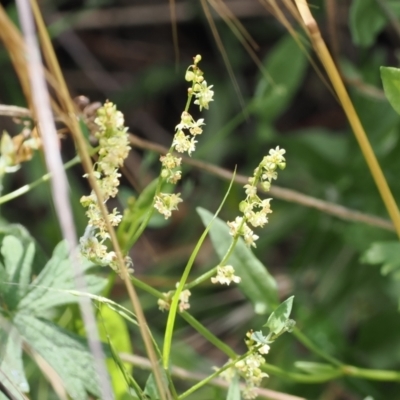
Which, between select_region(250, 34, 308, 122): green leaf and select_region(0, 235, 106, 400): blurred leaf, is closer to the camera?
select_region(0, 235, 106, 400): blurred leaf

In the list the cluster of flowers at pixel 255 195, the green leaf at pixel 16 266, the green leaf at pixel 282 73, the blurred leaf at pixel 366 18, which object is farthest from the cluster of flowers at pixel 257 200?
the green leaf at pixel 282 73

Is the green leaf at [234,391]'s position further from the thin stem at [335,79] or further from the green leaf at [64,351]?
the thin stem at [335,79]

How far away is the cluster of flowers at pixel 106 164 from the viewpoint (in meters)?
0.60

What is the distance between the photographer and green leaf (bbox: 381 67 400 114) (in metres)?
0.69

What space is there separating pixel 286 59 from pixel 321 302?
448 mm

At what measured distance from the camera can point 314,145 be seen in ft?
4.34

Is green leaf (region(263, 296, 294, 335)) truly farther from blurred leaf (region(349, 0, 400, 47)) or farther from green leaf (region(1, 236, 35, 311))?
blurred leaf (region(349, 0, 400, 47))

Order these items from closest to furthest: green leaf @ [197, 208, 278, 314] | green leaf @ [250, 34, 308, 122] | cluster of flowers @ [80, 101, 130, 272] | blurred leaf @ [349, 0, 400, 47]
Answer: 1. cluster of flowers @ [80, 101, 130, 272]
2. green leaf @ [197, 208, 278, 314]
3. blurred leaf @ [349, 0, 400, 47]
4. green leaf @ [250, 34, 308, 122]

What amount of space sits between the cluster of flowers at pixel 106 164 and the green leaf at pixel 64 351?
118mm

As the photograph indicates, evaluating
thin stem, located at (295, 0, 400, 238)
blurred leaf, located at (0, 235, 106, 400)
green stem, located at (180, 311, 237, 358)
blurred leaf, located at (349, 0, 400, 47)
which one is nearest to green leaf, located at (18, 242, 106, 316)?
blurred leaf, located at (0, 235, 106, 400)

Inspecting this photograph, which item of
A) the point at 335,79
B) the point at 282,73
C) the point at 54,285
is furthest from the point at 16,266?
the point at 282,73

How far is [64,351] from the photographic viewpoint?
2.26 ft

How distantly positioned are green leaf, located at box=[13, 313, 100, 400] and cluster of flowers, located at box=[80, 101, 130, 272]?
4.6 inches

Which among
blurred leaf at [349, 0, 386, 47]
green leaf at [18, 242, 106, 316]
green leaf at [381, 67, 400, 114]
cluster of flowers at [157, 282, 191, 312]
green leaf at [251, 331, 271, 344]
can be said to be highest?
blurred leaf at [349, 0, 386, 47]
